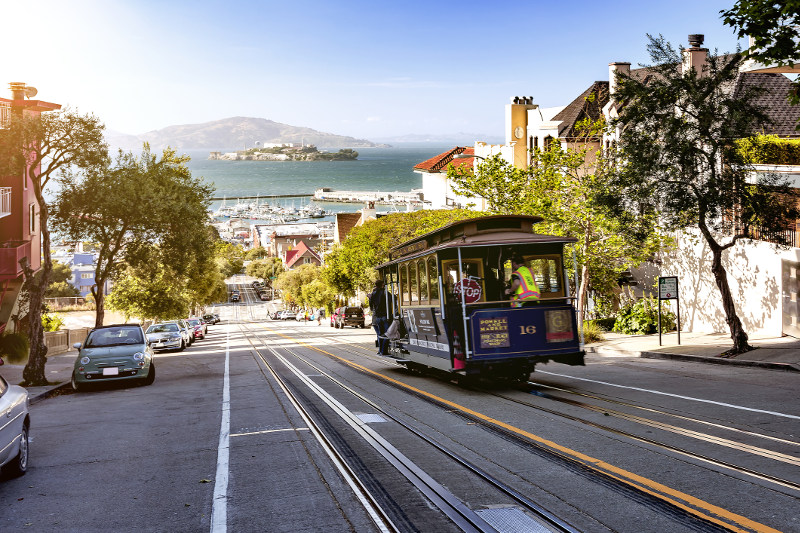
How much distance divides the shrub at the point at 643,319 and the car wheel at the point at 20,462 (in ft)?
74.9

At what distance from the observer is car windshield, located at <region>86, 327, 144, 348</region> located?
65.2 feet

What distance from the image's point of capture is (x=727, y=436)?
9.54 meters

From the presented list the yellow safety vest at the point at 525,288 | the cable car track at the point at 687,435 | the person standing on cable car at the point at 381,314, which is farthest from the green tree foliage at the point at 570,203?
the cable car track at the point at 687,435

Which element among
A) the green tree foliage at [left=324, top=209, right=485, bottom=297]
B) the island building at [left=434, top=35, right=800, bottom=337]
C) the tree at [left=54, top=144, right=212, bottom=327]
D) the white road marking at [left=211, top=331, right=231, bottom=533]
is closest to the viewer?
the white road marking at [left=211, top=331, right=231, bottom=533]

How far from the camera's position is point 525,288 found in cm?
1470

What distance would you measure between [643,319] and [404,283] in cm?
1314

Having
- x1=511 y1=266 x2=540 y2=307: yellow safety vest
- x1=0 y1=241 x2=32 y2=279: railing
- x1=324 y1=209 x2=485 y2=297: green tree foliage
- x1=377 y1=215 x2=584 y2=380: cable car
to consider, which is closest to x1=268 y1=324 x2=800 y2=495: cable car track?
x1=377 y1=215 x2=584 y2=380: cable car

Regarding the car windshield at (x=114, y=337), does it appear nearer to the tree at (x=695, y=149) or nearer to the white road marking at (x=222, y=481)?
the white road marking at (x=222, y=481)

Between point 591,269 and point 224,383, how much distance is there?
15.6 m

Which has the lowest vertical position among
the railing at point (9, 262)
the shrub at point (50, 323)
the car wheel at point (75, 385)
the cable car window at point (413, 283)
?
the car wheel at point (75, 385)

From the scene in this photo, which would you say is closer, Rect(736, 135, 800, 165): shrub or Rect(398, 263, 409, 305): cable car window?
Rect(398, 263, 409, 305): cable car window

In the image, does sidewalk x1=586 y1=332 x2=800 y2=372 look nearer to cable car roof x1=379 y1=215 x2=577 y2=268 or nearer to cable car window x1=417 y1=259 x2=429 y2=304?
cable car roof x1=379 y1=215 x2=577 y2=268

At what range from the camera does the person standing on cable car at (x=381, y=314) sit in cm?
2143

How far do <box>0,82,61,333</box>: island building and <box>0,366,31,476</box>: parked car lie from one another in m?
21.3
